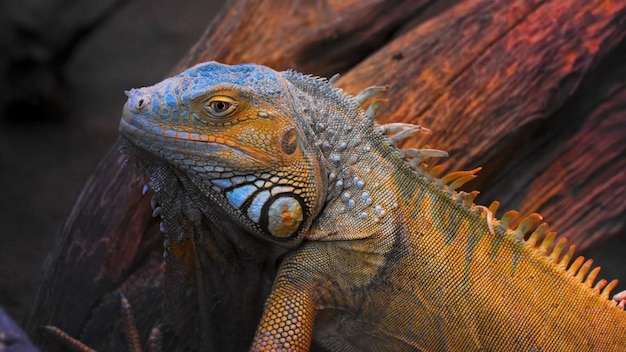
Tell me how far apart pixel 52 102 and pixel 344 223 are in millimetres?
5740

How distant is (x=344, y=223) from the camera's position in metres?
2.50

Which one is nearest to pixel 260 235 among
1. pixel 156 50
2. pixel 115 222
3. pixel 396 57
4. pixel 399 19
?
pixel 115 222

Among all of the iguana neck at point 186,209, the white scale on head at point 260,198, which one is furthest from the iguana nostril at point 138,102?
the white scale on head at point 260,198

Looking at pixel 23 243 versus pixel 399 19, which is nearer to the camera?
pixel 399 19

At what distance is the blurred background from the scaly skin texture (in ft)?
9.87

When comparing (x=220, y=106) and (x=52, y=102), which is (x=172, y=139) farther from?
(x=52, y=102)

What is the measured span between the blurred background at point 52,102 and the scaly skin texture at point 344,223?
3.01 m

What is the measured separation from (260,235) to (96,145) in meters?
4.92

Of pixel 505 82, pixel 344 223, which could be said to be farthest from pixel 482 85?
pixel 344 223

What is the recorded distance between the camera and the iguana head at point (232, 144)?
2.29 metres

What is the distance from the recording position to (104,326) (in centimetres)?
336

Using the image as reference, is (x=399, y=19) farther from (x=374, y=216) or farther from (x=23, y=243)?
(x=23, y=243)

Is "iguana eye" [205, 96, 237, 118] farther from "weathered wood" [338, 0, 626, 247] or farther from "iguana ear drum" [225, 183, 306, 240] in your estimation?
"weathered wood" [338, 0, 626, 247]

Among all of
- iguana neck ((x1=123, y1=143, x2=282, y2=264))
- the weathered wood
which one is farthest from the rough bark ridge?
iguana neck ((x1=123, y1=143, x2=282, y2=264))
